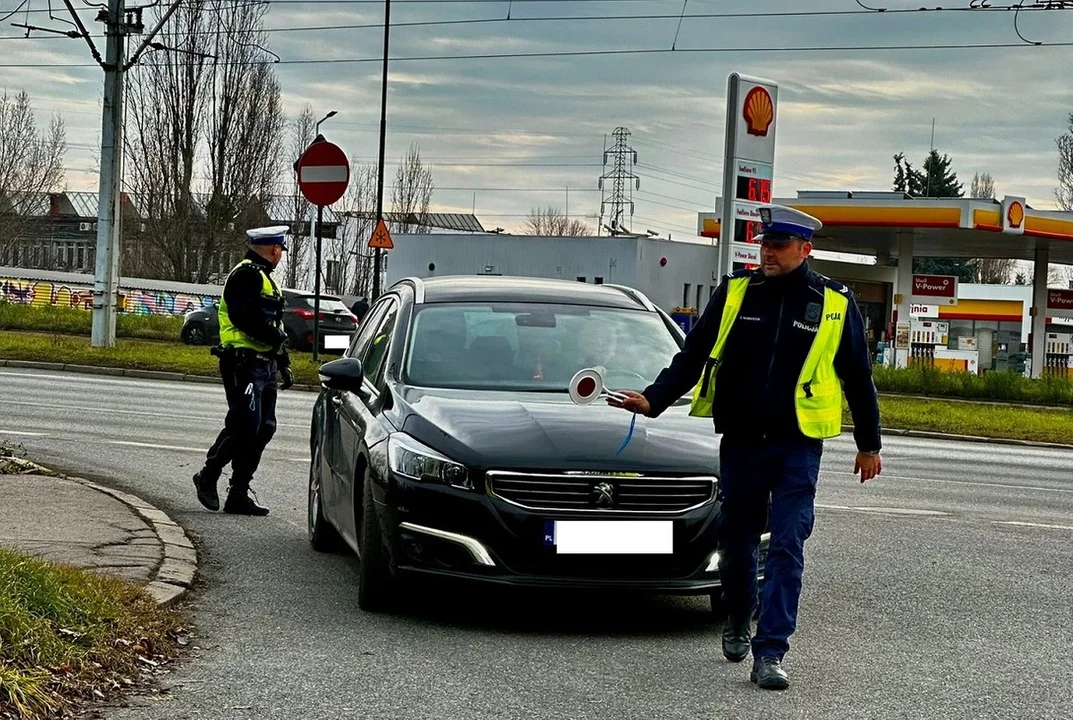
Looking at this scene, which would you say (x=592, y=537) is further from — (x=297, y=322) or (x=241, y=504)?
(x=297, y=322)

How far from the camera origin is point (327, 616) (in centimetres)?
717

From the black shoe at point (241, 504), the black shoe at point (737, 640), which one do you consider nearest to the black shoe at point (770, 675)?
the black shoe at point (737, 640)

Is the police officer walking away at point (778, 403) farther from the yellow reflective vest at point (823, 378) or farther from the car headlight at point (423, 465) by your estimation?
the car headlight at point (423, 465)

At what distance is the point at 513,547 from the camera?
263 inches

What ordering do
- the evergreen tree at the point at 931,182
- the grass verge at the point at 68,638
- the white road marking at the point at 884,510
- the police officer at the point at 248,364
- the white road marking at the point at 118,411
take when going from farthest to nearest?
1. the evergreen tree at the point at 931,182
2. the white road marking at the point at 118,411
3. the white road marking at the point at 884,510
4. the police officer at the point at 248,364
5. the grass verge at the point at 68,638

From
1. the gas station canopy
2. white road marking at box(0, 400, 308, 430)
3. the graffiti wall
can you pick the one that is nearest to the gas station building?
the gas station canopy

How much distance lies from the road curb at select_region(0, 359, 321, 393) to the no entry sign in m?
2.96

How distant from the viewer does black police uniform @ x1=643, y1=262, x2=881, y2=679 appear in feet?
19.9

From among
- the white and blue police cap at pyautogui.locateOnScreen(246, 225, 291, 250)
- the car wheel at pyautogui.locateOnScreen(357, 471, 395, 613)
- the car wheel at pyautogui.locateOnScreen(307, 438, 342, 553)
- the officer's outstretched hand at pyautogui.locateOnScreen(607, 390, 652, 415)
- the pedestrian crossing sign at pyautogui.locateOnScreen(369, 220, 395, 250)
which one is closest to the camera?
the officer's outstretched hand at pyautogui.locateOnScreen(607, 390, 652, 415)

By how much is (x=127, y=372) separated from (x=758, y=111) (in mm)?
10851

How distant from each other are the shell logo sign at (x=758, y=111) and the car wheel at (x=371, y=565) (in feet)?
48.5

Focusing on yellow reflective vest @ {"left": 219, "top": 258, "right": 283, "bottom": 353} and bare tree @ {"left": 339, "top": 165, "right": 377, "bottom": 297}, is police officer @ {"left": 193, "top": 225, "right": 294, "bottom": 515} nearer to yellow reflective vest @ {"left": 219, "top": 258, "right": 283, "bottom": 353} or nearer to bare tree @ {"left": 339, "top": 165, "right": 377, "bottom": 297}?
yellow reflective vest @ {"left": 219, "top": 258, "right": 283, "bottom": 353}

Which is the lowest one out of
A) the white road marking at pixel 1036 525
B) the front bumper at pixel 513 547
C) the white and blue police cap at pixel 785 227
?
the white road marking at pixel 1036 525

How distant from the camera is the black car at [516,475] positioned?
6684mm
